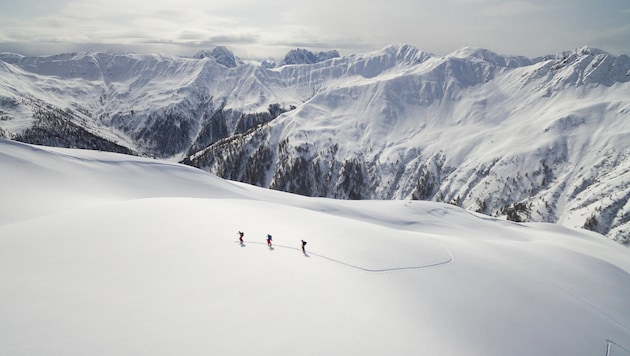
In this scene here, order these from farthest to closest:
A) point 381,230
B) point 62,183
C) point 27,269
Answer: point 62,183
point 381,230
point 27,269

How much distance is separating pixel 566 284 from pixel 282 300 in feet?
106

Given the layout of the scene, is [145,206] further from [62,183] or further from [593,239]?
[593,239]

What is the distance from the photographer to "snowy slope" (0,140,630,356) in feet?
46.3

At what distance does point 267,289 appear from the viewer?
18422 mm

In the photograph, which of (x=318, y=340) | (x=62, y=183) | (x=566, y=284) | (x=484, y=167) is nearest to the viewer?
(x=318, y=340)

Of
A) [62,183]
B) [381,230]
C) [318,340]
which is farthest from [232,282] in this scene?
[62,183]

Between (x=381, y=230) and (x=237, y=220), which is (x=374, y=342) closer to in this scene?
(x=237, y=220)

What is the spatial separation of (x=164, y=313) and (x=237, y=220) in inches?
588

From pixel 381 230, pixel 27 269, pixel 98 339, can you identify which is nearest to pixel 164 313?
pixel 98 339

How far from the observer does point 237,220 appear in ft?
98.0

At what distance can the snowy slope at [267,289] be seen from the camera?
46.3 feet

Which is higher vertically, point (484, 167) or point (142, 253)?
point (484, 167)

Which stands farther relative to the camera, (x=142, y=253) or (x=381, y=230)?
(x=381, y=230)

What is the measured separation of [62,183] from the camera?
48188 mm
